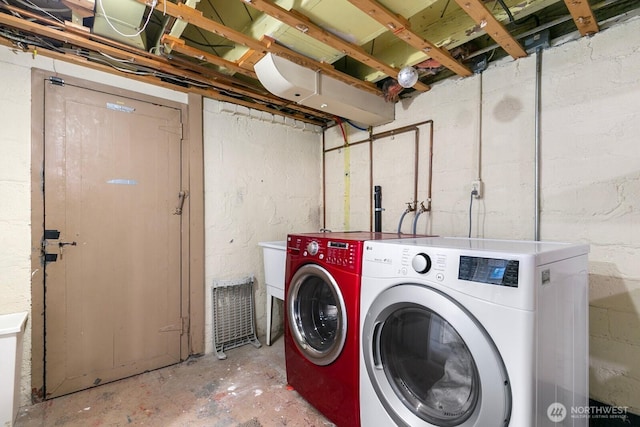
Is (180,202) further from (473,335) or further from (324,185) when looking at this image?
(473,335)

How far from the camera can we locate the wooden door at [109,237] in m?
1.77

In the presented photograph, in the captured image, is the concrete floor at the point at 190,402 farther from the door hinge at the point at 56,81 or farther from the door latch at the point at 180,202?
the door hinge at the point at 56,81

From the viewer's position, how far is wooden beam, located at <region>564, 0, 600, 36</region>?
1.25 meters

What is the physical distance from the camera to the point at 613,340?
1.43 metres

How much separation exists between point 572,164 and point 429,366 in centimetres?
132

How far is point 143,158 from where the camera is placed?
80.1 inches

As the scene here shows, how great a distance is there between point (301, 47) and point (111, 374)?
244 cm

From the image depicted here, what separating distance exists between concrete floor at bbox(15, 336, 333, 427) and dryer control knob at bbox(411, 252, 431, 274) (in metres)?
1.10

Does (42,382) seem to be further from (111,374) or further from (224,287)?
(224,287)

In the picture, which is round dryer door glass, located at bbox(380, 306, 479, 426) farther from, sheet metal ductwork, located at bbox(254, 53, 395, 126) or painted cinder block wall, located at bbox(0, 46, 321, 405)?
painted cinder block wall, located at bbox(0, 46, 321, 405)

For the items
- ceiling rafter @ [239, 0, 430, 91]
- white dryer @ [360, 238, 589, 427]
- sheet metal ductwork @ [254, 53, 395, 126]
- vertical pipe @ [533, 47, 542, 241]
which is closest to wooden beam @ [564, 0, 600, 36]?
vertical pipe @ [533, 47, 542, 241]

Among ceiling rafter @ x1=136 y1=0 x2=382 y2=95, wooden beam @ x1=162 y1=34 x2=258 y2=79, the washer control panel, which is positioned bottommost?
the washer control panel

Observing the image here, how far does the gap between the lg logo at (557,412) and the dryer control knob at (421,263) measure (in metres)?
0.58

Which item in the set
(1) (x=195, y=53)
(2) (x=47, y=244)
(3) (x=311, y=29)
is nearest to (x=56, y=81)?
(1) (x=195, y=53)
